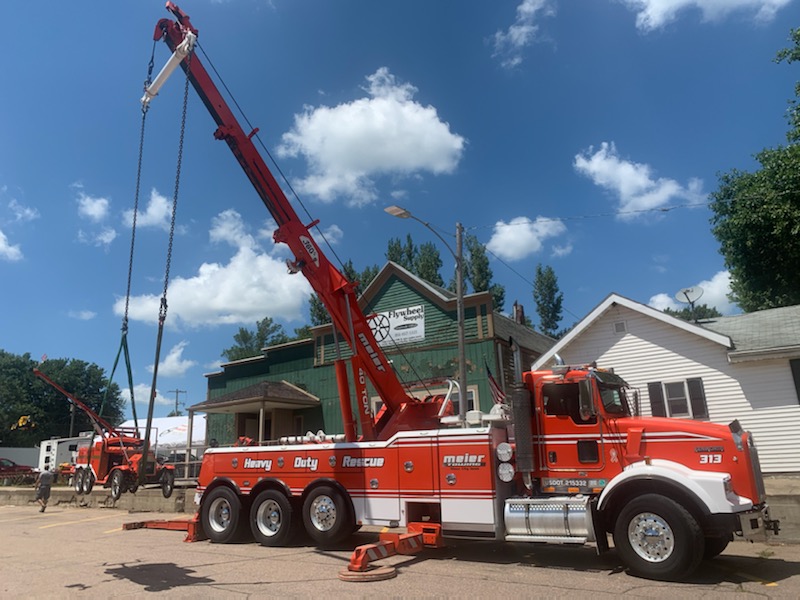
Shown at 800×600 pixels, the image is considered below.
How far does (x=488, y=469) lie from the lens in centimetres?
910

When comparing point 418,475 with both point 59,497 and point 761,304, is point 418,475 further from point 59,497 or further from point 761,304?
point 761,304

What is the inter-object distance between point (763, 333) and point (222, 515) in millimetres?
15705

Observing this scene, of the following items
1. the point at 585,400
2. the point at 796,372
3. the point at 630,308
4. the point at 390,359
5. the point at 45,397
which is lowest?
the point at 585,400

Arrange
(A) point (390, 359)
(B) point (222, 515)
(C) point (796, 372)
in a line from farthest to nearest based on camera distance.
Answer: (A) point (390, 359)
(C) point (796, 372)
(B) point (222, 515)

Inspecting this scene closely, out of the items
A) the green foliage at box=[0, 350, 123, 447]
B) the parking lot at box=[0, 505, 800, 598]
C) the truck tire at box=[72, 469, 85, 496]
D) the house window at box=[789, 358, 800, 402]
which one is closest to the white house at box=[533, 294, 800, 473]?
the house window at box=[789, 358, 800, 402]

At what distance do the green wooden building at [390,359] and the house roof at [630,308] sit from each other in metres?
2.87

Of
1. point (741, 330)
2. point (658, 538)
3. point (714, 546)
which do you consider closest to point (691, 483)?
point (658, 538)

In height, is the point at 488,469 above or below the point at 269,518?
above

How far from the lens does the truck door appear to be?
876 cm

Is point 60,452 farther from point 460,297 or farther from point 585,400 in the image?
point 585,400

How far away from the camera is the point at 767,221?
24750mm

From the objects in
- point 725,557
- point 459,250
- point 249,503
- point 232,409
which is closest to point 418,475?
point 249,503

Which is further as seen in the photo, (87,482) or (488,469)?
(87,482)

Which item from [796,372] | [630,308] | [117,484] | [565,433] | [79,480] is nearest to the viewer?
[565,433]
